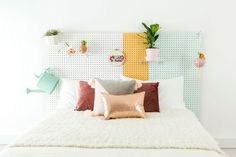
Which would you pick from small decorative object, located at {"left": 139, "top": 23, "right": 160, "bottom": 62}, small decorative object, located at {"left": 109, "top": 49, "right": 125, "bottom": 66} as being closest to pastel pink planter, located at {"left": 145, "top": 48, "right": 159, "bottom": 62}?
small decorative object, located at {"left": 139, "top": 23, "right": 160, "bottom": 62}

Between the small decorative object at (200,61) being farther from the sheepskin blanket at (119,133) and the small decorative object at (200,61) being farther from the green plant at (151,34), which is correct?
the sheepskin blanket at (119,133)

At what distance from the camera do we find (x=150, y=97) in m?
3.78

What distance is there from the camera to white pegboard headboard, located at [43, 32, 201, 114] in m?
4.25

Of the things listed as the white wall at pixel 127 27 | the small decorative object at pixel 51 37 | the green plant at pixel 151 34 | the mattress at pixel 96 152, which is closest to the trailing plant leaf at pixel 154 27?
the green plant at pixel 151 34

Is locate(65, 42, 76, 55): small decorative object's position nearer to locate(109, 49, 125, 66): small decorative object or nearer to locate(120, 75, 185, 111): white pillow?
locate(109, 49, 125, 66): small decorative object

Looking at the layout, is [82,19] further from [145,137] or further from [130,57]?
[145,137]

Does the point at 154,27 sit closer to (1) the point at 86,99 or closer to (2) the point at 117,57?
(2) the point at 117,57

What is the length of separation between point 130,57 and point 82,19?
68 cm

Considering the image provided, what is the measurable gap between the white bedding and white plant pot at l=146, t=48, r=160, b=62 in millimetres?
938

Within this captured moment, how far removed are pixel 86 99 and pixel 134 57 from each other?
0.82 meters

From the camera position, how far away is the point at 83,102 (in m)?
3.78

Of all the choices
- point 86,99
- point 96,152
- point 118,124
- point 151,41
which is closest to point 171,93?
point 151,41

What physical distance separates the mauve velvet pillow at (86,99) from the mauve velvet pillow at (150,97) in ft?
1.48

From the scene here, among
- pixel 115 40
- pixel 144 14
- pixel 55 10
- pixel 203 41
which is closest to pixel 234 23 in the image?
pixel 203 41
